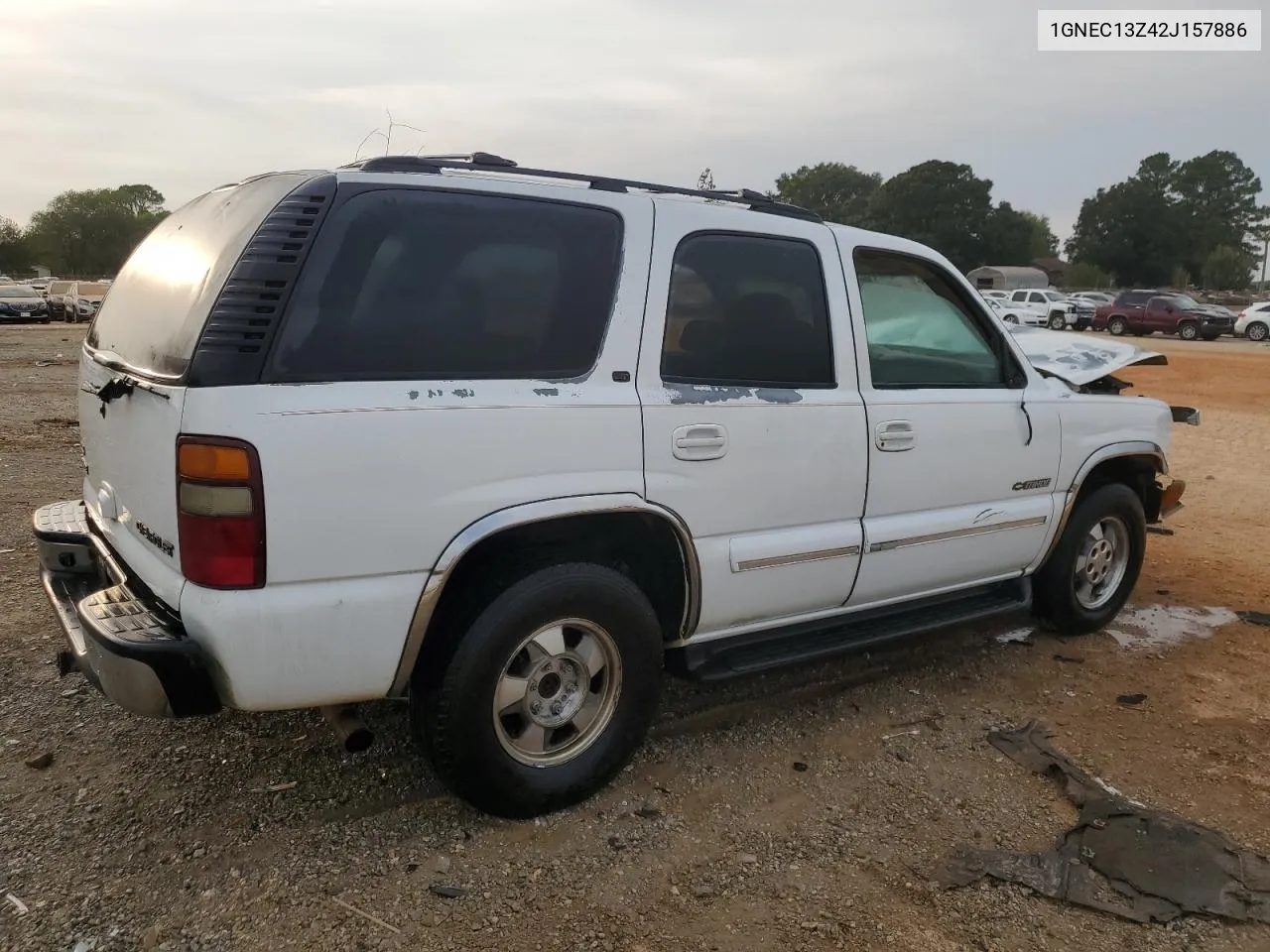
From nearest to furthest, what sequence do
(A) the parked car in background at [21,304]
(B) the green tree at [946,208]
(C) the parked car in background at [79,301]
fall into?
(A) the parked car in background at [21,304]
(C) the parked car in background at [79,301]
(B) the green tree at [946,208]

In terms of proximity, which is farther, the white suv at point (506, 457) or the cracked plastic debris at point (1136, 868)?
the cracked plastic debris at point (1136, 868)

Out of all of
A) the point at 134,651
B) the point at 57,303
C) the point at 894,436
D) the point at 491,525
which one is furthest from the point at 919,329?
the point at 57,303

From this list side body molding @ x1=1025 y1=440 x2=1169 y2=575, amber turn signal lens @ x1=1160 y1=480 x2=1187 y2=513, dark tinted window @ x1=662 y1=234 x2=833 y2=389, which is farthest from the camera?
amber turn signal lens @ x1=1160 y1=480 x2=1187 y2=513

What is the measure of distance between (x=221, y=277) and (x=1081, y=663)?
4.01m

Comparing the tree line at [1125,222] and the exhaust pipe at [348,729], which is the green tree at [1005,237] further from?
the exhaust pipe at [348,729]

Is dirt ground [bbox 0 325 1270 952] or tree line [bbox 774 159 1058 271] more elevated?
tree line [bbox 774 159 1058 271]

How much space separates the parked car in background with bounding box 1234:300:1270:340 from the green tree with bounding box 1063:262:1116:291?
151ft

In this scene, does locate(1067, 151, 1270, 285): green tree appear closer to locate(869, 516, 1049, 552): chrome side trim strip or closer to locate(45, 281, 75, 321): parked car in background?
locate(45, 281, 75, 321): parked car in background

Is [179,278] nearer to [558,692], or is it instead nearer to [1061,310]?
[558,692]

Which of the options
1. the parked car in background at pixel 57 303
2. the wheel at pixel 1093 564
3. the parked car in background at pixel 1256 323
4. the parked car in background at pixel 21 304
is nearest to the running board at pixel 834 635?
the wheel at pixel 1093 564

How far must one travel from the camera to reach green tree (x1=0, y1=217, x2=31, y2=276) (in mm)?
72750

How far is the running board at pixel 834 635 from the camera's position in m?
3.36

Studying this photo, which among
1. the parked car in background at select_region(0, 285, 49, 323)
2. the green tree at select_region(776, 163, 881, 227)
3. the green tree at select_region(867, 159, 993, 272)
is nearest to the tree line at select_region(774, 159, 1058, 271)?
the green tree at select_region(867, 159, 993, 272)

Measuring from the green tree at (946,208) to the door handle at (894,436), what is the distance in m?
78.6
